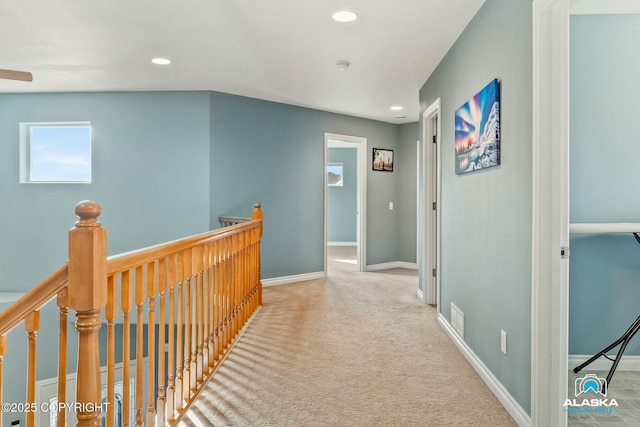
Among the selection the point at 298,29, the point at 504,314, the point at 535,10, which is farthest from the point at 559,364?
the point at 298,29

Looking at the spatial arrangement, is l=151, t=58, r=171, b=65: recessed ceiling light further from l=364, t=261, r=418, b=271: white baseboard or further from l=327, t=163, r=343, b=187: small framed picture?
l=327, t=163, r=343, b=187: small framed picture

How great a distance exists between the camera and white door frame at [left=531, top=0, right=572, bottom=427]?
1.88m

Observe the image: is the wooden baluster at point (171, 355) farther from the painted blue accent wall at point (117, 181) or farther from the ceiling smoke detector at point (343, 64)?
the painted blue accent wall at point (117, 181)

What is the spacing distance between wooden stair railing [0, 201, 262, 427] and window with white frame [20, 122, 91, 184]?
121 inches

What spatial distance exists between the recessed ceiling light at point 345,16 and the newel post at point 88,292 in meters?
2.22

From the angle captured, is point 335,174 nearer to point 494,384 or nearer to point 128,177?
point 128,177

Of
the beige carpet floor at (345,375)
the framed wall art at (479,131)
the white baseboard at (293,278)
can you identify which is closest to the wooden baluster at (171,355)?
the beige carpet floor at (345,375)

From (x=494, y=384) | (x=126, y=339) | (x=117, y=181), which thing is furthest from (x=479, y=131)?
(x=117, y=181)

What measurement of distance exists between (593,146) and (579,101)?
0.31 metres

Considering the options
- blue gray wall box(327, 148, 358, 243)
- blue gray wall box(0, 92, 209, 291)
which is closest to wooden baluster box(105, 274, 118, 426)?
blue gray wall box(0, 92, 209, 291)

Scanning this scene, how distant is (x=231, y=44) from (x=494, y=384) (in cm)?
309

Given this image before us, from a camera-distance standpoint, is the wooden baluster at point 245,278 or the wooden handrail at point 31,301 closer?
the wooden handrail at point 31,301

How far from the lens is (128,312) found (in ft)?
5.40

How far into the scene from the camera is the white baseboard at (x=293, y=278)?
5512mm
